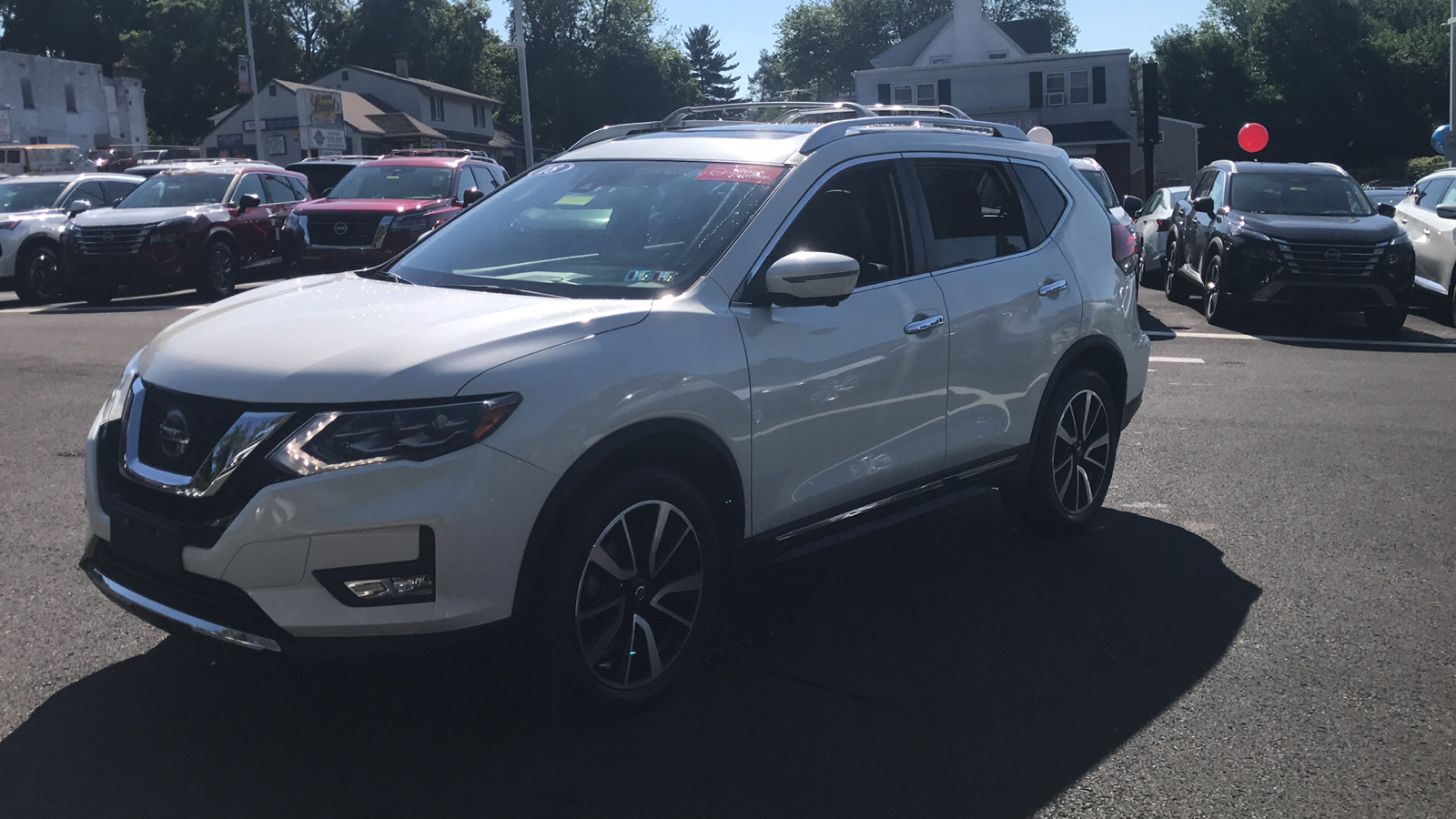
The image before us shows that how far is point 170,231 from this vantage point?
17219mm

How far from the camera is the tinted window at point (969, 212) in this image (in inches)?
202

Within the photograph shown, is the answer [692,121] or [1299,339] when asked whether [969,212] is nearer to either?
[692,121]

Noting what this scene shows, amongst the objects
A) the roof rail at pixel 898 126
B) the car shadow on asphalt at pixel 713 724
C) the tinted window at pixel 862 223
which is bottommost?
the car shadow on asphalt at pixel 713 724

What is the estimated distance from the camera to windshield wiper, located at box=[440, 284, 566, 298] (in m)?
4.18

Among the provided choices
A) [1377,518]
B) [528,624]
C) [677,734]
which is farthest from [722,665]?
[1377,518]

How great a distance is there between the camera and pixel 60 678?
4141 mm

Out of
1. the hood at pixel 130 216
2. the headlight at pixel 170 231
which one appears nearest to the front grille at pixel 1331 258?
the headlight at pixel 170 231

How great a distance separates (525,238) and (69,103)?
66913 mm

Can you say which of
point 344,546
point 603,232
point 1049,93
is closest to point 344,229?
point 603,232

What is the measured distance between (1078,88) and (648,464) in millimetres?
56067

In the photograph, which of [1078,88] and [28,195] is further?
[1078,88]

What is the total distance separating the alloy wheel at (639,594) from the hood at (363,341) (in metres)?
0.60

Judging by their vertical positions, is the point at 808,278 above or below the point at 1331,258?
above

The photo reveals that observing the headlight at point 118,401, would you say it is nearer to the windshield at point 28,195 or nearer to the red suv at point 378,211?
the red suv at point 378,211
